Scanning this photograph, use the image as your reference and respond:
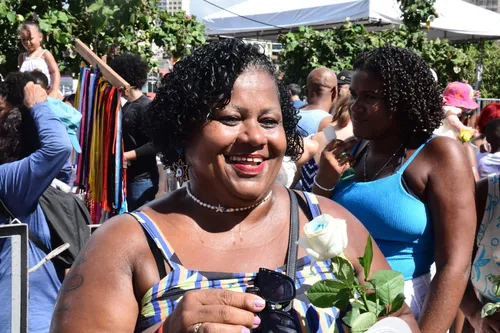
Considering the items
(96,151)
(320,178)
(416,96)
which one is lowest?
(96,151)

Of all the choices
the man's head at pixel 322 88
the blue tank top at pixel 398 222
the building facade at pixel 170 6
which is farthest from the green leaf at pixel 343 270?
the building facade at pixel 170 6

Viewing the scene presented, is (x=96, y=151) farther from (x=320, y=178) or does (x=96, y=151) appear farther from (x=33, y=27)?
(x=320, y=178)

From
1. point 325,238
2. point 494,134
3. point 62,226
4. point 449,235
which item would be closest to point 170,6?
point 494,134

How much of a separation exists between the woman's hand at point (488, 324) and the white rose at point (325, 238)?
123 centimetres

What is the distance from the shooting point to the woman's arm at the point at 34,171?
11.4 ft

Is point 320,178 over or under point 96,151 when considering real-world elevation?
over

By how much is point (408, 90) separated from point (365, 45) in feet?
28.0

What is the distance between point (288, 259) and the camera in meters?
2.00

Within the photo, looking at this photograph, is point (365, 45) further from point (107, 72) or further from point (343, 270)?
point (343, 270)

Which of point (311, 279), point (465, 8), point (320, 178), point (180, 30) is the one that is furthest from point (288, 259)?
point (465, 8)

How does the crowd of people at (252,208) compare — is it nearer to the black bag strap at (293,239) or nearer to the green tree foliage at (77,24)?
the black bag strap at (293,239)

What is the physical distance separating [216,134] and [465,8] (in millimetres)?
14384

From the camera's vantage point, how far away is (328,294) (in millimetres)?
1774

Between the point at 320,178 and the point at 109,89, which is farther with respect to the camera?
the point at 109,89
